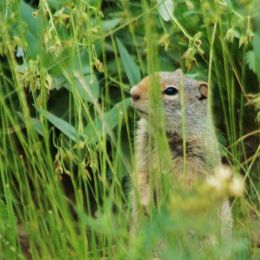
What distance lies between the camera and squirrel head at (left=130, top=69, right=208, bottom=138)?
322 centimetres

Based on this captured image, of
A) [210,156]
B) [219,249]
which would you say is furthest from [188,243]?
[210,156]

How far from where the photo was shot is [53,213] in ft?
8.32

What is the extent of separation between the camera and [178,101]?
11.5ft

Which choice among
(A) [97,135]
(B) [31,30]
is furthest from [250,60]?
(A) [97,135]

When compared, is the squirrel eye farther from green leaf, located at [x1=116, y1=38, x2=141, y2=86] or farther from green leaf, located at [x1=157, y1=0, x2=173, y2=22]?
green leaf, located at [x1=157, y1=0, x2=173, y2=22]

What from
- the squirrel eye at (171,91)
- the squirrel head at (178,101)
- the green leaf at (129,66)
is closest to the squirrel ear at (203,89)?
the squirrel head at (178,101)

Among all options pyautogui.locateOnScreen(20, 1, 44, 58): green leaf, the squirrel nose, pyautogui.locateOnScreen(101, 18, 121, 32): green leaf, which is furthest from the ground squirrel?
pyautogui.locateOnScreen(20, 1, 44, 58): green leaf

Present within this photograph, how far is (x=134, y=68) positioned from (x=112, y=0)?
97cm

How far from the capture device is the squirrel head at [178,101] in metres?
3.22

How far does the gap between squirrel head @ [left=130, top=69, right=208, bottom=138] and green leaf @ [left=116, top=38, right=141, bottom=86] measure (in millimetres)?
31

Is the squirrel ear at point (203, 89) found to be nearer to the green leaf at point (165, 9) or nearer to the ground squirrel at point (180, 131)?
the ground squirrel at point (180, 131)

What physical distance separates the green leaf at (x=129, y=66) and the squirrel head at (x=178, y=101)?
3cm

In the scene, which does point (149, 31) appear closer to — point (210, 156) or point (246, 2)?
point (246, 2)

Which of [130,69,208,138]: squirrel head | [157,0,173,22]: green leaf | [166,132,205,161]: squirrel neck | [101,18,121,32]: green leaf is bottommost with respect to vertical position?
[166,132,205,161]: squirrel neck
